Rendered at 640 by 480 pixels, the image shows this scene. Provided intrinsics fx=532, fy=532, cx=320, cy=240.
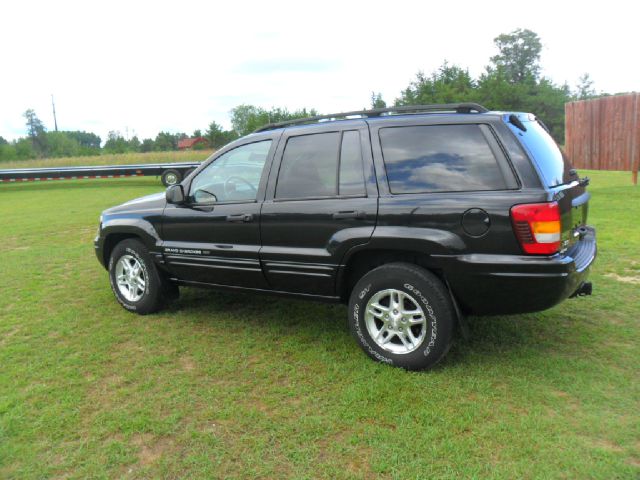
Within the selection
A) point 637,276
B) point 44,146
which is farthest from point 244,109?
point 637,276

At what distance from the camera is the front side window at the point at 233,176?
460 centimetres

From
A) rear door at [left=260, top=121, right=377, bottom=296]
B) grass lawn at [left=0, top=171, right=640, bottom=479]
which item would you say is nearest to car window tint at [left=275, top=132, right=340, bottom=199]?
rear door at [left=260, top=121, right=377, bottom=296]

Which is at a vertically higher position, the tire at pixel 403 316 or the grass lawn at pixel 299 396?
the tire at pixel 403 316

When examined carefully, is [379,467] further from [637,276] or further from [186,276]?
[637,276]

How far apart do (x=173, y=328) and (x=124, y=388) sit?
3.98 feet

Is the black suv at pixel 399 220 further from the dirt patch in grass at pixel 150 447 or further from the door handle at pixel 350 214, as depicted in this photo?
the dirt patch in grass at pixel 150 447

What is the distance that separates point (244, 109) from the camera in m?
103

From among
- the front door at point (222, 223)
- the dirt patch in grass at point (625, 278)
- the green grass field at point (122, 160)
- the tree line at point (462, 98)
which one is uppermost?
the tree line at point (462, 98)

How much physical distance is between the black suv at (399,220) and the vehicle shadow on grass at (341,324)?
1.45ft

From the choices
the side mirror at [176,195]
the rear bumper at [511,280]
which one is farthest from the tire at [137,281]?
the rear bumper at [511,280]

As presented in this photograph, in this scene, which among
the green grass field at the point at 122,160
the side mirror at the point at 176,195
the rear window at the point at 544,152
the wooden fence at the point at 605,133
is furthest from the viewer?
the green grass field at the point at 122,160

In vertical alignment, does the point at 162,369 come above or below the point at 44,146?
below

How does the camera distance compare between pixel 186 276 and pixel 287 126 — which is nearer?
pixel 287 126

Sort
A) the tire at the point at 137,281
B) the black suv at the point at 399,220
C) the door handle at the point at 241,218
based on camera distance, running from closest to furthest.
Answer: the black suv at the point at 399,220 < the door handle at the point at 241,218 < the tire at the point at 137,281
